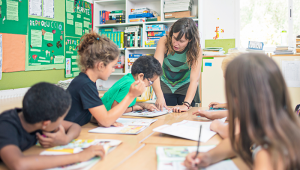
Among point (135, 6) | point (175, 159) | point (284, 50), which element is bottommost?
point (175, 159)

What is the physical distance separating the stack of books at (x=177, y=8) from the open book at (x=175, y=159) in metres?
2.73

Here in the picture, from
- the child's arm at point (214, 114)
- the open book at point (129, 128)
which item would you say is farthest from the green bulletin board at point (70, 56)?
the child's arm at point (214, 114)

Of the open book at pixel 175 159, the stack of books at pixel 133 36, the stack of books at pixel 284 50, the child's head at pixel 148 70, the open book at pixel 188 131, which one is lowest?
the open book at pixel 175 159

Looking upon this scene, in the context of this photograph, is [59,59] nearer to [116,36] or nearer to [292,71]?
[116,36]

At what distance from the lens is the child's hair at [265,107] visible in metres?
0.52

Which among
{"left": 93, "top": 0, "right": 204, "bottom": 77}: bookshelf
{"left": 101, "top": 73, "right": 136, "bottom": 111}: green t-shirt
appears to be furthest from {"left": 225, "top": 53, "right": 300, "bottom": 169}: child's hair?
{"left": 93, "top": 0, "right": 204, "bottom": 77}: bookshelf

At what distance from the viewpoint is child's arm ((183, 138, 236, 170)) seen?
2.28ft

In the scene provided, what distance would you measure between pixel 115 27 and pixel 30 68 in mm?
1606

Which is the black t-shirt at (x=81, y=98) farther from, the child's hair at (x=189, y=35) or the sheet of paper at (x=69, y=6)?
the sheet of paper at (x=69, y=6)

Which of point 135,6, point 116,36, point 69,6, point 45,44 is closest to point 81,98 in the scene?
point 45,44

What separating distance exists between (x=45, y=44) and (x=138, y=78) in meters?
1.71

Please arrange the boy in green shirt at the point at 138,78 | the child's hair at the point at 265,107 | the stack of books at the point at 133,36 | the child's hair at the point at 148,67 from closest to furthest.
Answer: the child's hair at the point at 265,107 → the boy in green shirt at the point at 138,78 → the child's hair at the point at 148,67 → the stack of books at the point at 133,36

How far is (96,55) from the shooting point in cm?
127

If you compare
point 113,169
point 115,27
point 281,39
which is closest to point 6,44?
point 115,27
